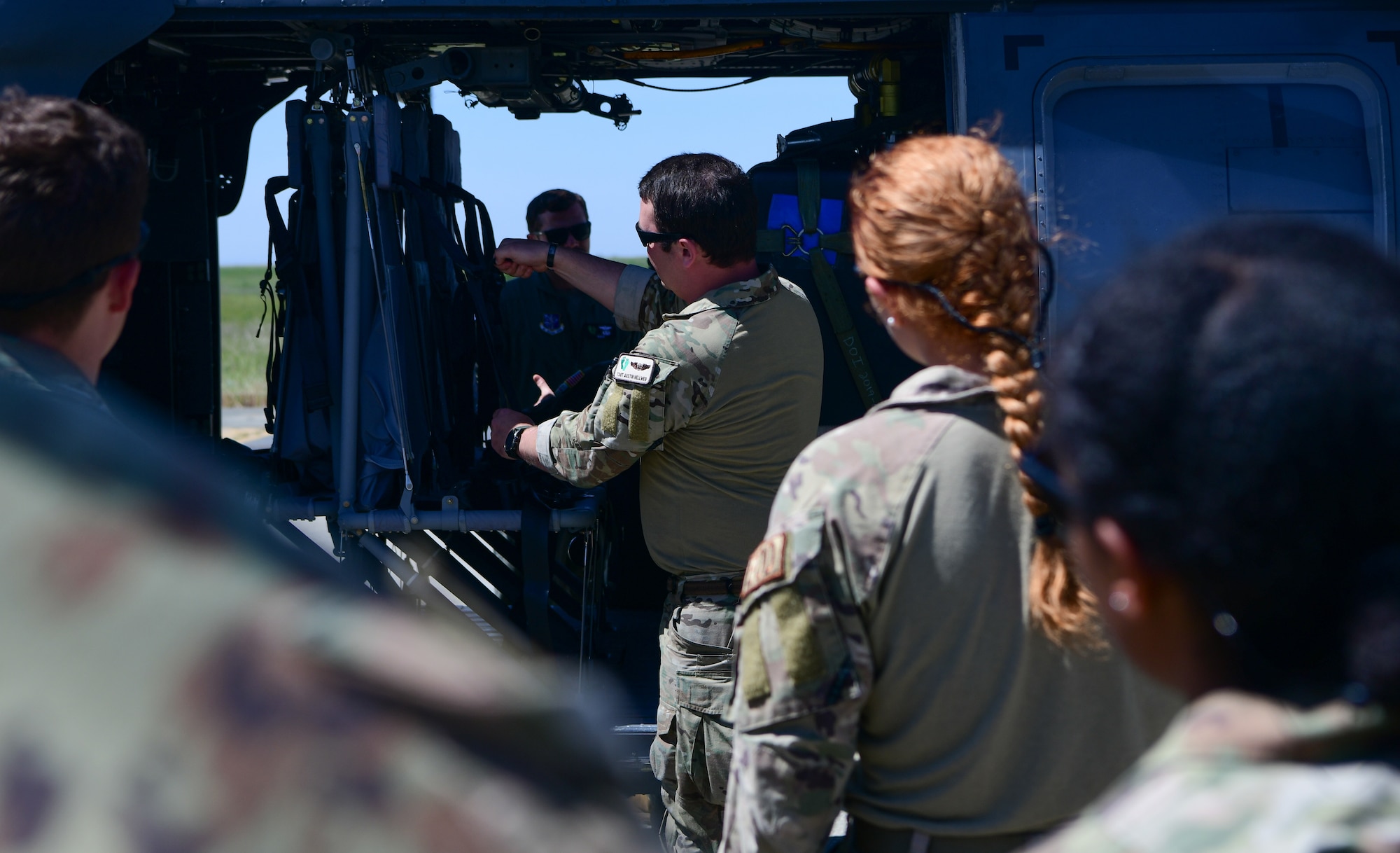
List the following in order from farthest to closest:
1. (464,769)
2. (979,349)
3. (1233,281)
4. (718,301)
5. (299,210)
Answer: (299,210) → (718,301) → (979,349) → (1233,281) → (464,769)

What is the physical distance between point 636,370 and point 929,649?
4.03 feet

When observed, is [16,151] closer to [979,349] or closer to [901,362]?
[979,349]

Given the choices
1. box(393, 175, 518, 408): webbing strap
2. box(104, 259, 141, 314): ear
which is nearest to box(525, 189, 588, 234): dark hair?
box(393, 175, 518, 408): webbing strap

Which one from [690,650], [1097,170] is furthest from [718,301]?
[1097,170]

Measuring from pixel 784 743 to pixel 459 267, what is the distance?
7.36 ft

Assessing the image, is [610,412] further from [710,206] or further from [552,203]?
[552,203]

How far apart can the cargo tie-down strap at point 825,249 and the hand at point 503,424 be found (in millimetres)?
857

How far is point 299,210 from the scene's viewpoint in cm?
317

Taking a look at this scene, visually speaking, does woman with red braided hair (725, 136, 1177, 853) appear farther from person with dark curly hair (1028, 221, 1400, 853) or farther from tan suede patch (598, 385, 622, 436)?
tan suede patch (598, 385, 622, 436)

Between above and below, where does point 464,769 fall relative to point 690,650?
above

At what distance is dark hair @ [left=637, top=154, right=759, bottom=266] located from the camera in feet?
8.55

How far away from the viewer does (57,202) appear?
4.23 feet

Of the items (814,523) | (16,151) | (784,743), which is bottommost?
(784,743)

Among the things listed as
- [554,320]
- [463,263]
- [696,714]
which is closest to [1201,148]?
[696,714]
